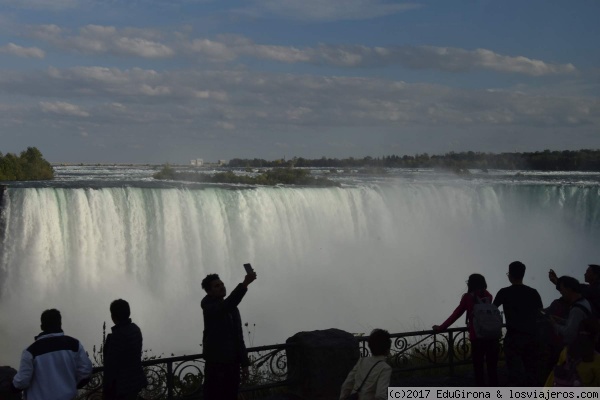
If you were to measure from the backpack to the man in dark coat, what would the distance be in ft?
7.34

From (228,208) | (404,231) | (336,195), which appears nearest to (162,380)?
(228,208)

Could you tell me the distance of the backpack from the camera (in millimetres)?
7020

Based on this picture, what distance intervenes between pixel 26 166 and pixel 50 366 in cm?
3397

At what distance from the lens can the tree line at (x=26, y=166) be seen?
115ft

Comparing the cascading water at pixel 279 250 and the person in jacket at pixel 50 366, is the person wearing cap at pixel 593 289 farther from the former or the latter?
the cascading water at pixel 279 250

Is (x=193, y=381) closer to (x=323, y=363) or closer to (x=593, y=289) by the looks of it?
(x=323, y=363)

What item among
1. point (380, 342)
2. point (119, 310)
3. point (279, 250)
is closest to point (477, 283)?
point (380, 342)

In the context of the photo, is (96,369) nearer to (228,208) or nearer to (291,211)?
(228,208)

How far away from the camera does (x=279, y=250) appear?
23797mm

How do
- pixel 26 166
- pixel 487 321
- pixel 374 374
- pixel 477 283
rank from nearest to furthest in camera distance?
pixel 374 374 → pixel 487 321 → pixel 477 283 → pixel 26 166

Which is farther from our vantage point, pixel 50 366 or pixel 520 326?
pixel 520 326

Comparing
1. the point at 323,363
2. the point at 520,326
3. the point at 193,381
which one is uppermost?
the point at 520,326

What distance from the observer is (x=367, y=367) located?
5.02m

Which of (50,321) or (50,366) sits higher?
(50,321)
